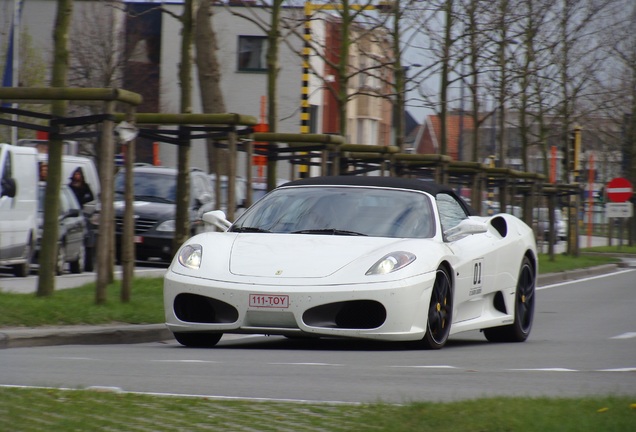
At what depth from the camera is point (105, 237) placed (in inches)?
482

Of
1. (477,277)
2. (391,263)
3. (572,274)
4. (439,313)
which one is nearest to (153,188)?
(572,274)

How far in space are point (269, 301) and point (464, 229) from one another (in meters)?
1.88

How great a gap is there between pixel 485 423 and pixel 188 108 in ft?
35.5

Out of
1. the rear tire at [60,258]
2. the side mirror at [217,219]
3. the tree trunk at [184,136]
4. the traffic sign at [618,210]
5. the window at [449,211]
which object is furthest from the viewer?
the traffic sign at [618,210]

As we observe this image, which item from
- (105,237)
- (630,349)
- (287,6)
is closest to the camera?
(630,349)

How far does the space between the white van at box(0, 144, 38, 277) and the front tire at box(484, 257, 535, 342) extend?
840 cm

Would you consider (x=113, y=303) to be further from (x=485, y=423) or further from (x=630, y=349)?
(x=485, y=423)

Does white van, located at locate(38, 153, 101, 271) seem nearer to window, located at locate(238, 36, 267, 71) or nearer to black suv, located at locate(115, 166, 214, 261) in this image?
black suv, located at locate(115, 166, 214, 261)

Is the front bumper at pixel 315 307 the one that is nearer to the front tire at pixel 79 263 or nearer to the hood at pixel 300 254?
the hood at pixel 300 254

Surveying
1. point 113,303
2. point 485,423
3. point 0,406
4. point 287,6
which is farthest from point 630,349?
point 287,6

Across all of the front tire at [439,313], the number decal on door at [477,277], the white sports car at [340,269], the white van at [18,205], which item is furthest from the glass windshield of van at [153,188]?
the front tire at [439,313]

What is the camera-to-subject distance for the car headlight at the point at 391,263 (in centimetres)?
936

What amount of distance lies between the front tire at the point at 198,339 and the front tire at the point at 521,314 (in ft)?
9.43

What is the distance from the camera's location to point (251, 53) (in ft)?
203
